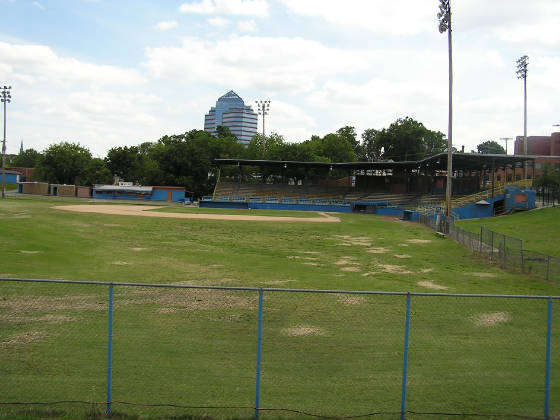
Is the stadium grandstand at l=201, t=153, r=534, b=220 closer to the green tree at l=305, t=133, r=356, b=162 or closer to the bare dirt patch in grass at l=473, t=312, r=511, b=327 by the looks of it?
the green tree at l=305, t=133, r=356, b=162

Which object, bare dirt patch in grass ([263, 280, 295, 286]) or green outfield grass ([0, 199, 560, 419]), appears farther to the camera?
bare dirt patch in grass ([263, 280, 295, 286])

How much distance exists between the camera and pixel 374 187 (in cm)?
8338

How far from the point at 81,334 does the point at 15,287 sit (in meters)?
5.32

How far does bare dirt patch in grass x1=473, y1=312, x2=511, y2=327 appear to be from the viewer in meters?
11.6

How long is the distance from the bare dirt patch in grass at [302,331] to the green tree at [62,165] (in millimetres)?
105028

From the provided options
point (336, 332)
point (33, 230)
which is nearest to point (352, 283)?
point (336, 332)

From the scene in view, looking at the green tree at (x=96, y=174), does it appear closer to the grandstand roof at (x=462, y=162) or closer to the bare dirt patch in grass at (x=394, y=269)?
the grandstand roof at (x=462, y=162)

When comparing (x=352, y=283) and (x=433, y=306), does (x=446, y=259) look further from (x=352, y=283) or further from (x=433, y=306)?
(x=433, y=306)

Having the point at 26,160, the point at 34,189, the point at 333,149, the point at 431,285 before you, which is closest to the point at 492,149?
the point at 333,149

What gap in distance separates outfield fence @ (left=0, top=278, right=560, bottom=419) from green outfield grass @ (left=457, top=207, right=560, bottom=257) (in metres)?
22.3

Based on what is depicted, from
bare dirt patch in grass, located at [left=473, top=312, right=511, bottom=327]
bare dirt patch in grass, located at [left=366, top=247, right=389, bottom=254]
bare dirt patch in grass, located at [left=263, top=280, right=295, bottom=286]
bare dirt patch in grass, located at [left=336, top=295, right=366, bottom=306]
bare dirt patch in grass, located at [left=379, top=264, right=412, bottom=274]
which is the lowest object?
bare dirt patch in grass, located at [left=379, top=264, right=412, bottom=274]

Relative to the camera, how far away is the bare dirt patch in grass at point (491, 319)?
11595 mm

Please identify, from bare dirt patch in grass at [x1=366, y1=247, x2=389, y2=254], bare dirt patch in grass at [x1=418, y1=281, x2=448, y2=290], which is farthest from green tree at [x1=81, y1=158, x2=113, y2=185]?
bare dirt patch in grass at [x1=418, y1=281, x2=448, y2=290]

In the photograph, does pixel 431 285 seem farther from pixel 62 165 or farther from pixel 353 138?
pixel 353 138
